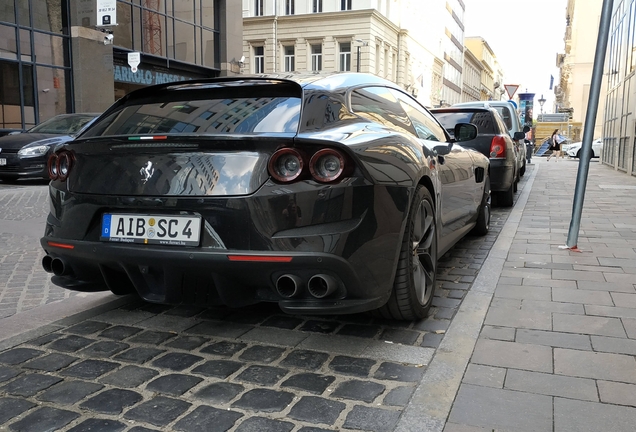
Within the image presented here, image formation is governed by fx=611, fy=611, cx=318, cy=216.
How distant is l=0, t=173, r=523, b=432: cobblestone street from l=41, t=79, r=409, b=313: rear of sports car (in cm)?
32

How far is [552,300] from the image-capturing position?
4.17 m

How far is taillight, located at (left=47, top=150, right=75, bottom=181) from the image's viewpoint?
334cm

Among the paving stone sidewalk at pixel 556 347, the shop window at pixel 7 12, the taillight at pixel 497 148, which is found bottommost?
the paving stone sidewalk at pixel 556 347

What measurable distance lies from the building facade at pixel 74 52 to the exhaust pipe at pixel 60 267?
16.5 m

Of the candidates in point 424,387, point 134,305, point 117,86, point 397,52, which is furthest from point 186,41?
point 397,52

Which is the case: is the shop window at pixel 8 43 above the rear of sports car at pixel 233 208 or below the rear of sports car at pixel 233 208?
above

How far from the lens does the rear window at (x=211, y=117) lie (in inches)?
119

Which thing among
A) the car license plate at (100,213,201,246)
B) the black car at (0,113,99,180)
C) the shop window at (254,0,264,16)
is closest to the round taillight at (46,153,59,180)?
the car license plate at (100,213,201,246)

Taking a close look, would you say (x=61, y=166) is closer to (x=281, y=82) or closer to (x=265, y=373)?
(x=281, y=82)

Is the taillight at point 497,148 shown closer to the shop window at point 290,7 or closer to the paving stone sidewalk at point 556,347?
the paving stone sidewalk at point 556,347

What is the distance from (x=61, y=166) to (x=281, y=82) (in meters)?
1.31

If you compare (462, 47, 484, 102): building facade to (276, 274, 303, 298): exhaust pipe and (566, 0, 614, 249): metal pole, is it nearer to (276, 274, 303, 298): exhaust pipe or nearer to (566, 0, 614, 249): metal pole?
(566, 0, 614, 249): metal pole

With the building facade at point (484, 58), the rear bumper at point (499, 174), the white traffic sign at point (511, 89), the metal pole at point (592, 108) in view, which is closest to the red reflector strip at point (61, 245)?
the metal pole at point (592, 108)

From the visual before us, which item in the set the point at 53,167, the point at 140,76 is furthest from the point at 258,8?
the point at 53,167
